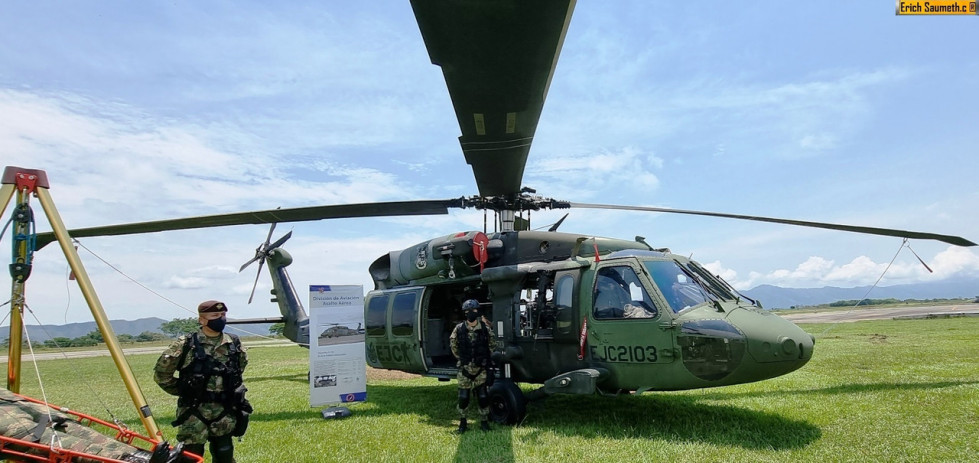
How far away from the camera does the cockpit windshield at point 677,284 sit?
23.4ft

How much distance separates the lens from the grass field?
19.6 ft

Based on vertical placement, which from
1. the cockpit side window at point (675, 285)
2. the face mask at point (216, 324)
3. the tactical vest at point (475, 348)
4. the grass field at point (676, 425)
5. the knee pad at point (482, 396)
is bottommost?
the grass field at point (676, 425)

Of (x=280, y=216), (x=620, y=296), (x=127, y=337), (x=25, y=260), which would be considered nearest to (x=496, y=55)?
(x=620, y=296)

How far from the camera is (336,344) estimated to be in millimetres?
9859

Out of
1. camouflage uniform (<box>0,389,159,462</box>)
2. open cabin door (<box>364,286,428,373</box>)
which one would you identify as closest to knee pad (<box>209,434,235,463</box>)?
camouflage uniform (<box>0,389,159,462</box>)

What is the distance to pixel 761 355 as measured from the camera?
6426 millimetres

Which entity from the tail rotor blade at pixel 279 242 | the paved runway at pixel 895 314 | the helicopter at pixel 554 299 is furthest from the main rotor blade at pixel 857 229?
the paved runway at pixel 895 314

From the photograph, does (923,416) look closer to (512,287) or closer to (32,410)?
(512,287)

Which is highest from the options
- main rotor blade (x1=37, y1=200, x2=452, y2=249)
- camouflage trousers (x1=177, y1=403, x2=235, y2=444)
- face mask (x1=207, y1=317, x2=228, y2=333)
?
main rotor blade (x1=37, y1=200, x2=452, y2=249)

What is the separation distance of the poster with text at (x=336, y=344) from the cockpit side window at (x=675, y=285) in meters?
5.40

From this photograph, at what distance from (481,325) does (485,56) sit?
560 centimetres

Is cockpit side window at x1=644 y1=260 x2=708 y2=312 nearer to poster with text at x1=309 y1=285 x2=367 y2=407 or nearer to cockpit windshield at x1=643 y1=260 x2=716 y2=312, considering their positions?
cockpit windshield at x1=643 y1=260 x2=716 y2=312

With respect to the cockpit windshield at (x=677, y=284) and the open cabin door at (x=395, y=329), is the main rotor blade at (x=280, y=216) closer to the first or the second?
the open cabin door at (x=395, y=329)

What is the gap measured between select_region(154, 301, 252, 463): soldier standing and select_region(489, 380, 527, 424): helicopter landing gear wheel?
12.5ft
